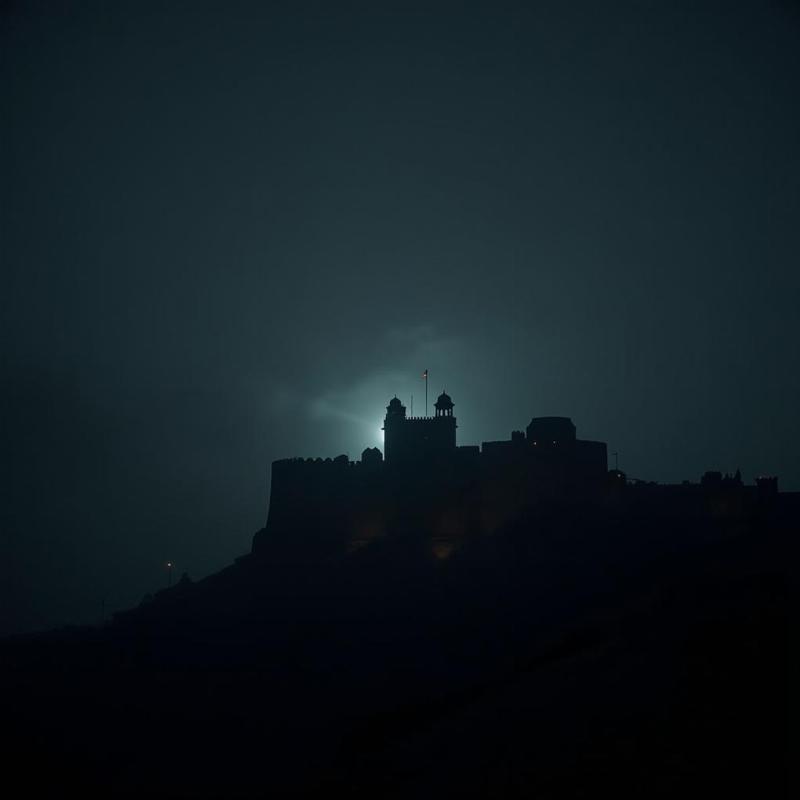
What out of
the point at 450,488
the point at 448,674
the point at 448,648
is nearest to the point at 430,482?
the point at 450,488

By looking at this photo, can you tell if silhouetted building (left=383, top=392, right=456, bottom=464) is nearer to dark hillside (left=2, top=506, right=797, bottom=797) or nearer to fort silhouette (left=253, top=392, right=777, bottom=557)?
fort silhouette (left=253, top=392, right=777, bottom=557)

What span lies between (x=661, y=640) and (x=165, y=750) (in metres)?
28.1

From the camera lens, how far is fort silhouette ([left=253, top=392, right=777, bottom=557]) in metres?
68.9

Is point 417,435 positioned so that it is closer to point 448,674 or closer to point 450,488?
point 450,488

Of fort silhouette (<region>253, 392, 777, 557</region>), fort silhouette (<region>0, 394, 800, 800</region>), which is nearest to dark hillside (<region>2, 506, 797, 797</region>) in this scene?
fort silhouette (<region>0, 394, 800, 800</region>)

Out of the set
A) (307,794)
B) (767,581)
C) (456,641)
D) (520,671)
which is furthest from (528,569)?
(307,794)

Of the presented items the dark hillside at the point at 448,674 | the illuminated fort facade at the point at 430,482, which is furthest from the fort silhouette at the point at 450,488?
the dark hillside at the point at 448,674

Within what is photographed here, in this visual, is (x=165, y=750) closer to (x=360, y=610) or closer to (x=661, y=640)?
(x=360, y=610)

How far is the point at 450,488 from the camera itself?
73.9 meters

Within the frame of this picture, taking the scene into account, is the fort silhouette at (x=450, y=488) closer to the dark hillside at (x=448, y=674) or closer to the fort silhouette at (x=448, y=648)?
the fort silhouette at (x=448, y=648)

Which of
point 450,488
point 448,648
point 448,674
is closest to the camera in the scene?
point 448,674

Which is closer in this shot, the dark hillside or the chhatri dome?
the dark hillside

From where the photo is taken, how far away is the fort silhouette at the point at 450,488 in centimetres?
6894

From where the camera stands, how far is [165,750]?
44406 millimetres
